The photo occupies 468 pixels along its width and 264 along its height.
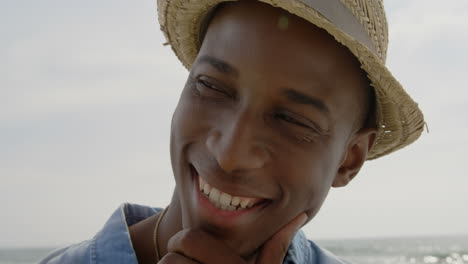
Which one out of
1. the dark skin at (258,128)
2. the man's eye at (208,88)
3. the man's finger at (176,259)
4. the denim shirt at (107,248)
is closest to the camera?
the man's finger at (176,259)

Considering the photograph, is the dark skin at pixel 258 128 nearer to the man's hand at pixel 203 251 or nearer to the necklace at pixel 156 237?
the man's hand at pixel 203 251

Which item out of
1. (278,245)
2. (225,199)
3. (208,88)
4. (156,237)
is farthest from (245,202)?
(156,237)

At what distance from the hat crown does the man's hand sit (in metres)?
0.86

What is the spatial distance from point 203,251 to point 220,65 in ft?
2.10

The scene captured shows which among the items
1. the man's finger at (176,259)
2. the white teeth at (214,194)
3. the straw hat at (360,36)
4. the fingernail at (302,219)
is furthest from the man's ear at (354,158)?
the man's finger at (176,259)

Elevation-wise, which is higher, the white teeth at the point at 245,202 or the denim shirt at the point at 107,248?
the white teeth at the point at 245,202

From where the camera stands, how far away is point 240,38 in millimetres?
2160

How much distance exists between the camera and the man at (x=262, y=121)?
208 centimetres

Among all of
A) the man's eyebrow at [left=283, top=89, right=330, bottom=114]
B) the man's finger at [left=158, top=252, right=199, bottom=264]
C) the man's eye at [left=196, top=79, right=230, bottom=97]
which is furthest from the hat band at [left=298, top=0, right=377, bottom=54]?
the man's finger at [left=158, top=252, right=199, bottom=264]

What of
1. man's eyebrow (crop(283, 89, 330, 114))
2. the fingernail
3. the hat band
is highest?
the hat band

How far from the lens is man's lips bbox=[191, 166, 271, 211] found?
212 centimetres

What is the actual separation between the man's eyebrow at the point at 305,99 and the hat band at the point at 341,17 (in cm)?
26

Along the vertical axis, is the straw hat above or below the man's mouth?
above

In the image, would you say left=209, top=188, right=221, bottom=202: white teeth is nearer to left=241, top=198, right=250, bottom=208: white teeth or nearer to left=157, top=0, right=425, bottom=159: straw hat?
left=241, top=198, right=250, bottom=208: white teeth
